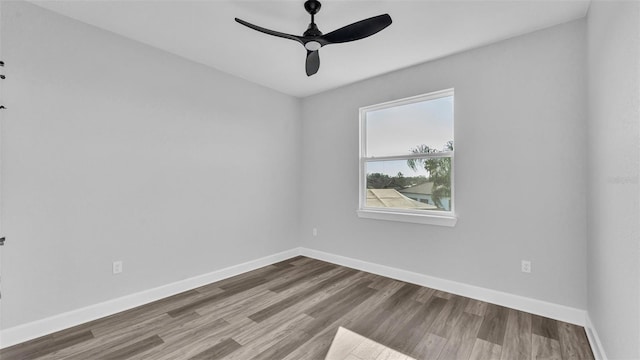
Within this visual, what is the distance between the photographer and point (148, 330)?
86.0 inches

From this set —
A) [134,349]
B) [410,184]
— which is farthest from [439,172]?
[134,349]

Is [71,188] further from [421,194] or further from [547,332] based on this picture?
[547,332]

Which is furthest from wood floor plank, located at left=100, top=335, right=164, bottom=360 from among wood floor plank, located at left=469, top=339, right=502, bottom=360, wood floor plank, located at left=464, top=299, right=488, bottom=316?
wood floor plank, located at left=464, top=299, right=488, bottom=316

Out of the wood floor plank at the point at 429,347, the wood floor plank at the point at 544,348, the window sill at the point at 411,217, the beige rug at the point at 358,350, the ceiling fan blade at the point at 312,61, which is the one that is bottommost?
the beige rug at the point at 358,350

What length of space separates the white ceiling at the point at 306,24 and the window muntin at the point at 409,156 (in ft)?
1.89

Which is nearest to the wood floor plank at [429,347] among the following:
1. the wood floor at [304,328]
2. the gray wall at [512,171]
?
the wood floor at [304,328]

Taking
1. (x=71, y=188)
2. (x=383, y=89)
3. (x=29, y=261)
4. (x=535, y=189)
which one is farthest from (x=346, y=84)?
(x=29, y=261)

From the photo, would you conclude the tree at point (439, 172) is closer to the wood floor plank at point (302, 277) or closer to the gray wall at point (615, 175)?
the gray wall at point (615, 175)

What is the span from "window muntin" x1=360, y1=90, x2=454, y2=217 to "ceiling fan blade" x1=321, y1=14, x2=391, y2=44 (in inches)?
57.2

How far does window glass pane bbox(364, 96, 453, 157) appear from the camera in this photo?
10.1 ft

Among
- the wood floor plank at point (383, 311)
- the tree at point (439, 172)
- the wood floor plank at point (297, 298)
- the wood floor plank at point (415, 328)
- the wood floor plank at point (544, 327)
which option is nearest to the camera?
the wood floor plank at point (415, 328)

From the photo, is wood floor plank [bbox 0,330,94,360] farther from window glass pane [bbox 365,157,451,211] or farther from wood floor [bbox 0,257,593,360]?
window glass pane [bbox 365,157,451,211]

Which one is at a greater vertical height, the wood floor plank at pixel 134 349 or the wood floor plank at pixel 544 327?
the wood floor plank at pixel 544 327

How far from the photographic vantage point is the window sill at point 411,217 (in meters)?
2.92
